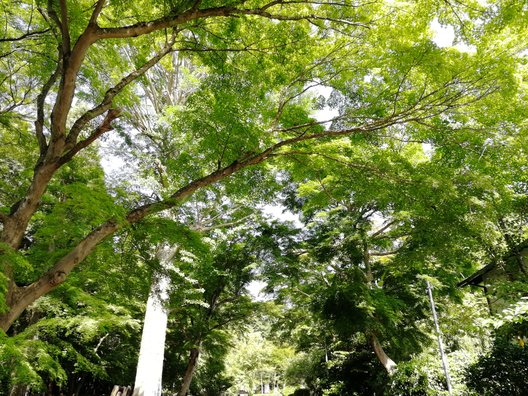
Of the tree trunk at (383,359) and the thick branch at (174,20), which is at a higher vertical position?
the thick branch at (174,20)

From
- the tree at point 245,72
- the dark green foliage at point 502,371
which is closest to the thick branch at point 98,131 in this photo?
the tree at point 245,72

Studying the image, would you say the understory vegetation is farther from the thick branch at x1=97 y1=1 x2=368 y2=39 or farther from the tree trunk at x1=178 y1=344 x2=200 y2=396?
the tree trunk at x1=178 y1=344 x2=200 y2=396

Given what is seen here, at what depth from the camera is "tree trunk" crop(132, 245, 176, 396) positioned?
790 cm

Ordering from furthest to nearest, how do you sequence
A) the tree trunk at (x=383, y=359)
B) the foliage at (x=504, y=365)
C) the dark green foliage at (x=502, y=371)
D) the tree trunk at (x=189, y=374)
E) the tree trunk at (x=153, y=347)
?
the tree trunk at (x=189, y=374)
the tree trunk at (x=383, y=359)
the tree trunk at (x=153, y=347)
the dark green foliage at (x=502, y=371)
the foliage at (x=504, y=365)

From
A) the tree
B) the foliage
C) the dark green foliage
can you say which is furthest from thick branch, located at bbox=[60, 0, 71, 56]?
the dark green foliage

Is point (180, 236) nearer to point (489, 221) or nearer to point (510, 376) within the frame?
point (489, 221)

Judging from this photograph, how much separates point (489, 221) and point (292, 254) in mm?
6522

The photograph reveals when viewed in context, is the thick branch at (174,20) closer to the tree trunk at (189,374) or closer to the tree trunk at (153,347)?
the tree trunk at (153,347)

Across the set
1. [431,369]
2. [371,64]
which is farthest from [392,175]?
[431,369]

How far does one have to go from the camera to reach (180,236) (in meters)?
4.74

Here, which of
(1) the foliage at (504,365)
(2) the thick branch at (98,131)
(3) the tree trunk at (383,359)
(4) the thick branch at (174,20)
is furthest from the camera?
(3) the tree trunk at (383,359)

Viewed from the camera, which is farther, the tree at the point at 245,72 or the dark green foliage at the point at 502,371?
the dark green foliage at the point at 502,371

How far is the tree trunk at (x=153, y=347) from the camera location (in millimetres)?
7902

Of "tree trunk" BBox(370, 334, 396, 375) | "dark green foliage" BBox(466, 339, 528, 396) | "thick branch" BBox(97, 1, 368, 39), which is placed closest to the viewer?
"thick branch" BBox(97, 1, 368, 39)
